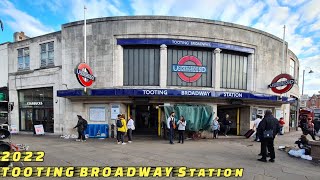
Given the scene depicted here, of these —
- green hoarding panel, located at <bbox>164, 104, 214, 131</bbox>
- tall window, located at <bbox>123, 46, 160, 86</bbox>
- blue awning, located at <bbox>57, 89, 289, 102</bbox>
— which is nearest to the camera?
blue awning, located at <bbox>57, 89, 289, 102</bbox>

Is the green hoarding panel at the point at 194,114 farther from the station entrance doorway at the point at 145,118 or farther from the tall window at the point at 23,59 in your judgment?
the tall window at the point at 23,59

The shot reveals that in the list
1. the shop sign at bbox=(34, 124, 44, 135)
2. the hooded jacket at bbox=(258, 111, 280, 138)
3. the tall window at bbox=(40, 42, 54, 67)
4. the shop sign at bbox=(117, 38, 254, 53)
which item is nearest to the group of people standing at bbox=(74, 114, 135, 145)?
the shop sign at bbox=(117, 38, 254, 53)

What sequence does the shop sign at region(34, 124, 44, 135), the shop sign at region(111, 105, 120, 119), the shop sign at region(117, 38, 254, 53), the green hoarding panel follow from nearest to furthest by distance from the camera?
1. the green hoarding panel
2. the shop sign at region(117, 38, 254, 53)
3. the shop sign at region(111, 105, 120, 119)
4. the shop sign at region(34, 124, 44, 135)

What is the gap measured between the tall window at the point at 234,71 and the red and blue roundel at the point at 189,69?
5.37 ft

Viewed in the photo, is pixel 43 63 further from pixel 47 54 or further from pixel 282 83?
pixel 282 83

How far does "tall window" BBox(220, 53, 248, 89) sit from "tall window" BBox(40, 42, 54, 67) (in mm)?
11961

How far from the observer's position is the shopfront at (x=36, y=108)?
1470 centimetres

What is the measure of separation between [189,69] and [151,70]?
2444 millimetres

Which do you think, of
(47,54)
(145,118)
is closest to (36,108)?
(47,54)

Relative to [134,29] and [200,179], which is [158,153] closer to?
[200,179]

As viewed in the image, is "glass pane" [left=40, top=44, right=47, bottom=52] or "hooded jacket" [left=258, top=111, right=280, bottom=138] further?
"glass pane" [left=40, top=44, right=47, bottom=52]

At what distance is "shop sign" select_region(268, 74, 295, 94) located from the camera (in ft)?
45.0

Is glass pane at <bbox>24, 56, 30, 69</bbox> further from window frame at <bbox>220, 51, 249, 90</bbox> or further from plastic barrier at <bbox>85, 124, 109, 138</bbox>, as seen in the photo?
window frame at <bbox>220, 51, 249, 90</bbox>

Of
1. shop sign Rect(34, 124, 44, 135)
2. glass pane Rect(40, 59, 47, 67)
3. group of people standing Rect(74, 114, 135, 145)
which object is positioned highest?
glass pane Rect(40, 59, 47, 67)
